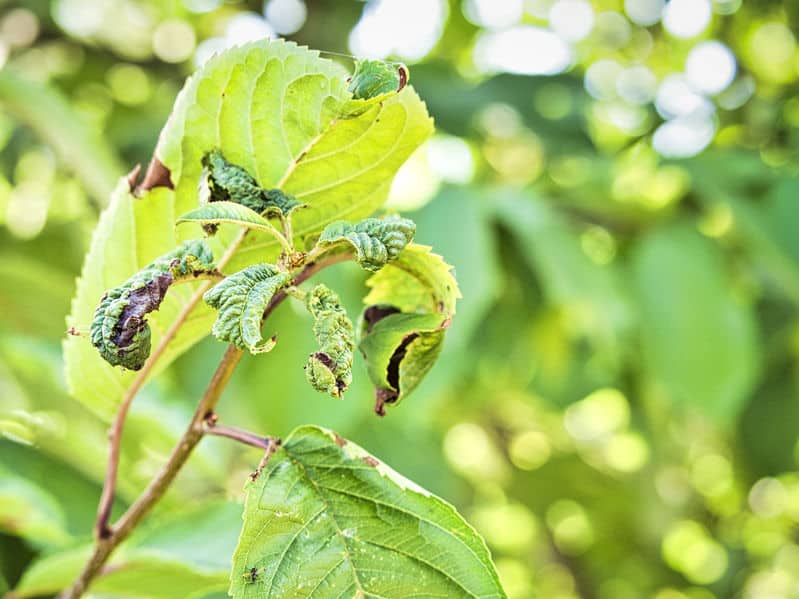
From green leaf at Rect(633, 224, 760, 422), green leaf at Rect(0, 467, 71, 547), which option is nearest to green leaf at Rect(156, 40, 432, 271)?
green leaf at Rect(0, 467, 71, 547)

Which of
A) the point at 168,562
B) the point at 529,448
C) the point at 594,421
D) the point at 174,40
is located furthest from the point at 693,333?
the point at 594,421

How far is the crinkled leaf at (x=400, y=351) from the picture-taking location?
0.41 metres

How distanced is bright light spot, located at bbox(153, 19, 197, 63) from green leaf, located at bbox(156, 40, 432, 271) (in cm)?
146

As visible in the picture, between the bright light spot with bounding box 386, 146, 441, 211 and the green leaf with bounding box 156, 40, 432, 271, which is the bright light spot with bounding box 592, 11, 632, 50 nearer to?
the bright light spot with bounding box 386, 146, 441, 211

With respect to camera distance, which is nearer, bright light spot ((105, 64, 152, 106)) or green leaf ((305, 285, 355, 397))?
green leaf ((305, 285, 355, 397))

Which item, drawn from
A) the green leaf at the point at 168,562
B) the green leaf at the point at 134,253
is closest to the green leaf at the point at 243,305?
the green leaf at the point at 134,253

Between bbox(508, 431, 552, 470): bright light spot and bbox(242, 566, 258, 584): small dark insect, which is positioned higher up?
bbox(242, 566, 258, 584): small dark insect

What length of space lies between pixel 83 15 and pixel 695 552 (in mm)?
2422

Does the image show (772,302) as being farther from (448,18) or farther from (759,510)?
(759,510)

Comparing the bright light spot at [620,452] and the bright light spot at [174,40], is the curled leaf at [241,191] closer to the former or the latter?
the bright light spot at [174,40]

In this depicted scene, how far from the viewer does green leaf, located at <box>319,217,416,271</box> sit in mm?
342

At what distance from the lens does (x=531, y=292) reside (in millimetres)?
1428

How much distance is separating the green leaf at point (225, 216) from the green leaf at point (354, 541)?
0.11m

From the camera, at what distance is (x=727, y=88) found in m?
1.96
